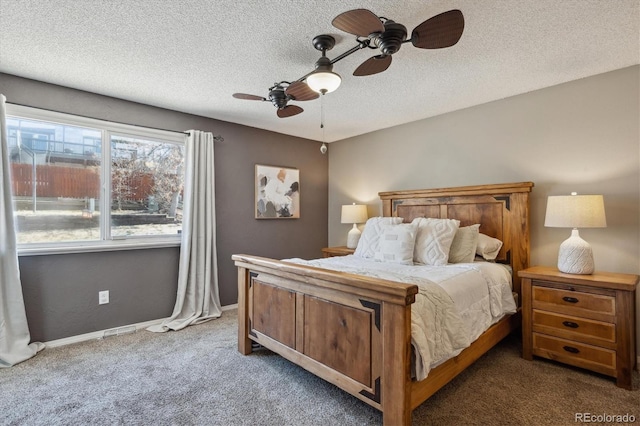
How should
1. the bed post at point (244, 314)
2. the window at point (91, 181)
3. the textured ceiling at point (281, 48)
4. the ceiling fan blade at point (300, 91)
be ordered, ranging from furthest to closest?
1. the window at point (91, 181)
2. the bed post at point (244, 314)
3. the ceiling fan blade at point (300, 91)
4. the textured ceiling at point (281, 48)

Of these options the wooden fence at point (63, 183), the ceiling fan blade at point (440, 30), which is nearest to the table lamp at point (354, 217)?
the wooden fence at point (63, 183)

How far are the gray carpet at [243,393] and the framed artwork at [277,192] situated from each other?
2.10m

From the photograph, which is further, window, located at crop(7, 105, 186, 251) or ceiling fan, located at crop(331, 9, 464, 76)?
window, located at crop(7, 105, 186, 251)

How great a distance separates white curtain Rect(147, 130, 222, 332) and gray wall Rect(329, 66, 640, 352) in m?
2.45

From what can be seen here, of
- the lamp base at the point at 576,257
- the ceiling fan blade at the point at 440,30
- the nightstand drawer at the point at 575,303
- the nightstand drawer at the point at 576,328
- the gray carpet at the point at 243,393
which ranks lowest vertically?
the gray carpet at the point at 243,393

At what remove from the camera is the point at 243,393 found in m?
2.07

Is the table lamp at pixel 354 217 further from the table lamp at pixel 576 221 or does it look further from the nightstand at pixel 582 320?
the table lamp at pixel 576 221

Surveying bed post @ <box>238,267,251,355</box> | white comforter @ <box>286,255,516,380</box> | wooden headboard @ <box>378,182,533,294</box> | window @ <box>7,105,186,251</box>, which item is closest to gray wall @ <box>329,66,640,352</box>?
wooden headboard @ <box>378,182,533,294</box>

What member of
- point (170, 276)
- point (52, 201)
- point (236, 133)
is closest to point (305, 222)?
point (236, 133)

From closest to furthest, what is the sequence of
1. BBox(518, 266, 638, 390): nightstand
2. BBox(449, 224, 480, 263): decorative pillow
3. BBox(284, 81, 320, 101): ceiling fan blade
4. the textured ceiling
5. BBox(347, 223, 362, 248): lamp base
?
the textured ceiling → BBox(518, 266, 638, 390): nightstand → BBox(284, 81, 320, 101): ceiling fan blade → BBox(449, 224, 480, 263): decorative pillow → BBox(347, 223, 362, 248): lamp base

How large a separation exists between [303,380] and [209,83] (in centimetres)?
261

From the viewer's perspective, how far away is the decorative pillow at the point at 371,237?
3219mm

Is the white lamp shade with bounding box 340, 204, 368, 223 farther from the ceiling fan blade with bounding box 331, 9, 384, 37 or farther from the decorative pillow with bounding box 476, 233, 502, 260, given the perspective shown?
the ceiling fan blade with bounding box 331, 9, 384, 37

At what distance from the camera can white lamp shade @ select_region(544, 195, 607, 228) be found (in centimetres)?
233
